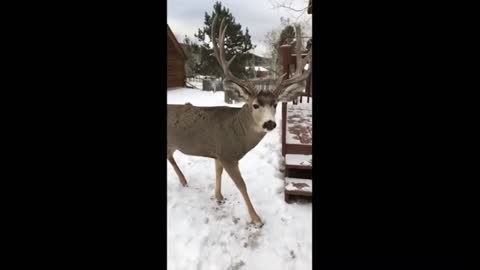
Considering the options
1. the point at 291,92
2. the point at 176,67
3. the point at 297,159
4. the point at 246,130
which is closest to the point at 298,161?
the point at 297,159

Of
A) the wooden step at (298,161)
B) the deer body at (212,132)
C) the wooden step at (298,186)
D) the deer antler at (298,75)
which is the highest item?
the deer antler at (298,75)

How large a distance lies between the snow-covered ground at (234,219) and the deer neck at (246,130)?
140mm

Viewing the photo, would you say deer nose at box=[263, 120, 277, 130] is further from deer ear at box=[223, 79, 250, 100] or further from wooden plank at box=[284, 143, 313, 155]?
wooden plank at box=[284, 143, 313, 155]

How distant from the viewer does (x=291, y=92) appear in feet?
4.99

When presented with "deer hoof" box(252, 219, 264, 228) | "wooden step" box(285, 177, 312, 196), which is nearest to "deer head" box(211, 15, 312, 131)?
"wooden step" box(285, 177, 312, 196)

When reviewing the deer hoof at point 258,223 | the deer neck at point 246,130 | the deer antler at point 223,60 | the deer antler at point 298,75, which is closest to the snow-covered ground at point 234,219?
the deer hoof at point 258,223

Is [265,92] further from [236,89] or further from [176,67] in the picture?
[176,67]

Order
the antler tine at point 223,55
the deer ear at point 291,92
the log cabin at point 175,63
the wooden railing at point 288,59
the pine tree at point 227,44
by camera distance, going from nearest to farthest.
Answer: the log cabin at point 175,63
the pine tree at point 227,44
the antler tine at point 223,55
the deer ear at point 291,92
the wooden railing at point 288,59

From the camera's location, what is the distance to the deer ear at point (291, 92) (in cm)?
149

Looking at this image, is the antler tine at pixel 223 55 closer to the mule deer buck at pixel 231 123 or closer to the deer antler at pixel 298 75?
the mule deer buck at pixel 231 123
